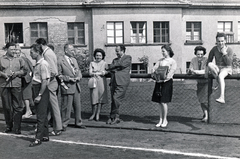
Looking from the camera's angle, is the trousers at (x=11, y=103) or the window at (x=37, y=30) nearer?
the trousers at (x=11, y=103)

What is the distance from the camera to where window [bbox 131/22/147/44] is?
2727cm

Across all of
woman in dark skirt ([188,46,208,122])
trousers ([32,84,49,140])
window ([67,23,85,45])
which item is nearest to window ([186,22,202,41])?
window ([67,23,85,45])

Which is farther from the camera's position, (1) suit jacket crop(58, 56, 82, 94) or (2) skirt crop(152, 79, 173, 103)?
(1) suit jacket crop(58, 56, 82, 94)

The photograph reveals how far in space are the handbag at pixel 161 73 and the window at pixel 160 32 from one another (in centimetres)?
1946

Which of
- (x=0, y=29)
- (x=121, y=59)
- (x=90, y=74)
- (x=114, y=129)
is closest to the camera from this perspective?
(x=114, y=129)

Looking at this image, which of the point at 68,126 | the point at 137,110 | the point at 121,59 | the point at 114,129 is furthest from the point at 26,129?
the point at 137,110

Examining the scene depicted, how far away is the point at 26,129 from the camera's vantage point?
28.4 ft

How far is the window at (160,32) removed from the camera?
27.4 meters

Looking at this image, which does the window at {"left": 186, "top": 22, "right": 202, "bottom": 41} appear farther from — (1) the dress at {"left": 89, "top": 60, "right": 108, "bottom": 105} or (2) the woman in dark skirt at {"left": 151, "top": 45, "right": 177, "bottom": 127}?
(2) the woman in dark skirt at {"left": 151, "top": 45, "right": 177, "bottom": 127}

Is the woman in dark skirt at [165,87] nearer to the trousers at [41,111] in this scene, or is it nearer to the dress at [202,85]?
the dress at [202,85]

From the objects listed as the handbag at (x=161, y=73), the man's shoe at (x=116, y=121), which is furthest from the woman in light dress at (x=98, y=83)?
the handbag at (x=161, y=73)

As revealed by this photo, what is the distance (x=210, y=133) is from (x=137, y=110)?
3592mm

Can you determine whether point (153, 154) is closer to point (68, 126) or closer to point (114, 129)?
point (114, 129)

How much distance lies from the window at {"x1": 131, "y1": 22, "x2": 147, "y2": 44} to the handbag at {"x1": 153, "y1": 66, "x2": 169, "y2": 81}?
62.9 ft
